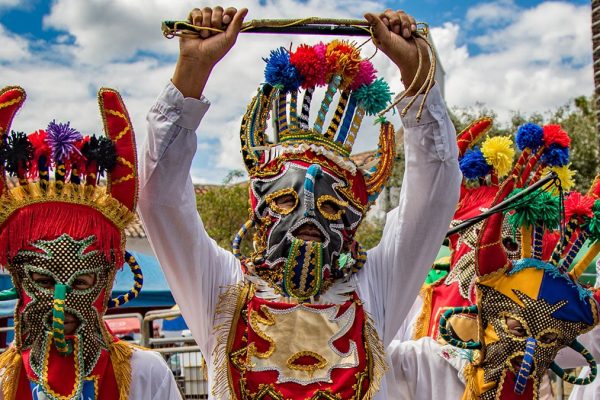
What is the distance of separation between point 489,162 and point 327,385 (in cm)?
192

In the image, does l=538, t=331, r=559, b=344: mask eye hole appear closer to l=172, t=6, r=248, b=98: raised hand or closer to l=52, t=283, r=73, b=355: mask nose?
l=172, t=6, r=248, b=98: raised hand

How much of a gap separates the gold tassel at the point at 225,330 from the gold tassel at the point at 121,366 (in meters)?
0.39

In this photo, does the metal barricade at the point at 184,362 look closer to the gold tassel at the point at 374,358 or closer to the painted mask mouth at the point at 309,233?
the gold tassel at the point at 374,358

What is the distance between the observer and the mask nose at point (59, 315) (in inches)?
119

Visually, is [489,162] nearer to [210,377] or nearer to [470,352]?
[470,352]

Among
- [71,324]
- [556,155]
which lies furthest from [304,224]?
[556,155]

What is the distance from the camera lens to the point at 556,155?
13.5ft

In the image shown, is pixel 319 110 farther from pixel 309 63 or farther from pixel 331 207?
pixel 331 207

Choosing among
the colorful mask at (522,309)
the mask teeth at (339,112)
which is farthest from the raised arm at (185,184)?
the colorful mask at (522,309)

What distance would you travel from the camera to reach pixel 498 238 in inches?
142

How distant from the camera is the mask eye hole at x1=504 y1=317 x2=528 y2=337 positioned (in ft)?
11.7

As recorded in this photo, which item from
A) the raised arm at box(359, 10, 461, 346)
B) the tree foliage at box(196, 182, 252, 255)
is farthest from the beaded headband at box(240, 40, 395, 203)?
the tree foliage at box(196, 182, 252, 255)

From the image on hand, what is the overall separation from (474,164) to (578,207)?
31.9 inches

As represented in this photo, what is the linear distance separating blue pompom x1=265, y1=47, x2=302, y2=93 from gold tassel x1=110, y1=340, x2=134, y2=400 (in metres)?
1.28
